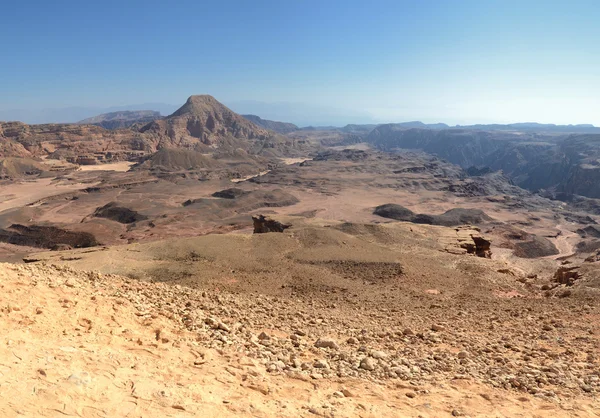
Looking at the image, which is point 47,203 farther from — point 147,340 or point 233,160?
point 147,340

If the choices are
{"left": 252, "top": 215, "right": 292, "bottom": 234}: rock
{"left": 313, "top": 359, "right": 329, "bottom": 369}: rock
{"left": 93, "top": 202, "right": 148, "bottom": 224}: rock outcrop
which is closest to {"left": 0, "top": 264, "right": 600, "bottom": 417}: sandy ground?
{"left": 313, "top": 359, "right": 329, "bottom": 369}: rock

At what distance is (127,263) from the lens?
20438 mm

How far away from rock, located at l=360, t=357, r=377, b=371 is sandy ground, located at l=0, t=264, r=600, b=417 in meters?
0.55

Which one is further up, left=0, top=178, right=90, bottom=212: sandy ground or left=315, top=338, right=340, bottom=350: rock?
left=315, top=338, right=340, bottom=350: rock

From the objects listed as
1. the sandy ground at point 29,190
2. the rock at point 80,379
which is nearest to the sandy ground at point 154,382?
the rock at point 80,379

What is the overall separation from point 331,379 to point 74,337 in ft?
15.2

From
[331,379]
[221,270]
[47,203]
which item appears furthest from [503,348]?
[47,203]

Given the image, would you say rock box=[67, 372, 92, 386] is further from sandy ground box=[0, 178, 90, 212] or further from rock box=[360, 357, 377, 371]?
sandy ground box=[0, 178, 90, 212]

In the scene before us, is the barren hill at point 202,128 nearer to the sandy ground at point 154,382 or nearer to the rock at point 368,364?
the sandy ground at point 154,382

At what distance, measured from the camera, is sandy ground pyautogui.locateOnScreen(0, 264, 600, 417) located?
5.54 m

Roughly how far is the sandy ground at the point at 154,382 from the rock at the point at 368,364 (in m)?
0.55

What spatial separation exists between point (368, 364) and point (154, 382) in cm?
392

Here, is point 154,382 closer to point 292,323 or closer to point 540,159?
point 292,323

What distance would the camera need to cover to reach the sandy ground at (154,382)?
5535 millimetres
